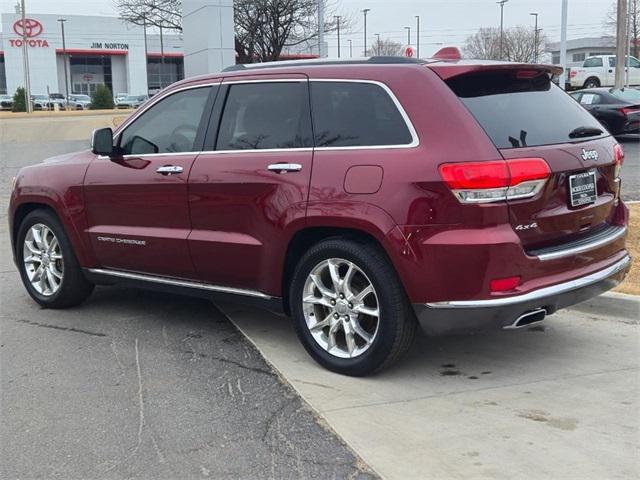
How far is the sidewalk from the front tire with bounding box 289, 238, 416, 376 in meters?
0.16

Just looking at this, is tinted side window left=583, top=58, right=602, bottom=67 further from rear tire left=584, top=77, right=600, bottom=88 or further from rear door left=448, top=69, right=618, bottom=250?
rear door left=448, top=69, right=618, bottom=250

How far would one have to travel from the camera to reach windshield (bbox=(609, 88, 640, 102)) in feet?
65.3

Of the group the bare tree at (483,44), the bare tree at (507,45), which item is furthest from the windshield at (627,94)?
the bare tree at (483,44)

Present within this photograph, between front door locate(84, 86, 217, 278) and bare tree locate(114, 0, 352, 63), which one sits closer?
front door locate(84, 86, 217, 278)

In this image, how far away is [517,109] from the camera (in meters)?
4.25

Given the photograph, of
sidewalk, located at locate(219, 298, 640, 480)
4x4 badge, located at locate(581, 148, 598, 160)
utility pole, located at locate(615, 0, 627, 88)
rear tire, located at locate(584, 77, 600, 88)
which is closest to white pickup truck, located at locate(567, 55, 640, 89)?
rear tire, located at locate(584, 77, 600, 88)

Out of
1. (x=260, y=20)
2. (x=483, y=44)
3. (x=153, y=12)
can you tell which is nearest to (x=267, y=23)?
(x=260, y=20)

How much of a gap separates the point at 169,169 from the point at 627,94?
60.9ft

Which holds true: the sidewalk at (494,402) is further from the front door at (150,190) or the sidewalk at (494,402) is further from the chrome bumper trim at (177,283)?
the front door at (150,190)

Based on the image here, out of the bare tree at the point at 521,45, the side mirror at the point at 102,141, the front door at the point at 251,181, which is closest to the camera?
the front door at the point at 251,181

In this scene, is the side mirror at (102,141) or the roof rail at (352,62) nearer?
the roof rail at (352,62)

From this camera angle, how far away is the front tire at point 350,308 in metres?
4.09

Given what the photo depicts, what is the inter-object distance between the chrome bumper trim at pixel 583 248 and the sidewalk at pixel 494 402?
801mm

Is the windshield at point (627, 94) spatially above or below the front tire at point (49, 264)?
above
